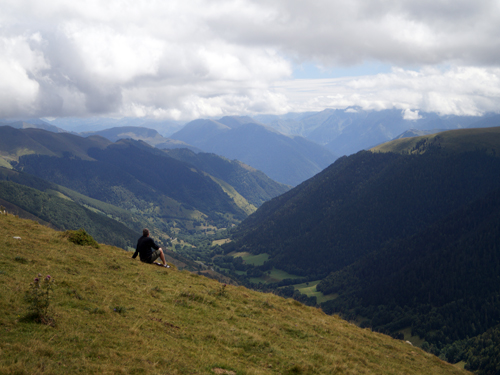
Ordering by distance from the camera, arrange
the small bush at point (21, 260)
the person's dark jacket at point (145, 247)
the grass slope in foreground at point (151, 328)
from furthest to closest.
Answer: the person's dark jacket at point (145, 247), the small bush at point (21, 260), the grass slope in foreground at point (151, 328)

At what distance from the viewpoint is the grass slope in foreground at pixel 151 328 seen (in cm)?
1384

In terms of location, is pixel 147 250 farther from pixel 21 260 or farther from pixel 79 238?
pixel 21 260

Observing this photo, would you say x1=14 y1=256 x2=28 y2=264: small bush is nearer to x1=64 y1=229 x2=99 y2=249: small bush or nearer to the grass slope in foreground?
the grass slope in foreground

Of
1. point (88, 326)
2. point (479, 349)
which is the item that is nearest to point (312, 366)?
point (88, 326)

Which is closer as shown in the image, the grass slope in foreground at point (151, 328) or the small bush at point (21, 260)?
the grass slope in foreground at point (151, 328)

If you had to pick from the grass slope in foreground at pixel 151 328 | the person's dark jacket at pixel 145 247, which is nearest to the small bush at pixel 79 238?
the grass slope in foreground at pixel 151 328

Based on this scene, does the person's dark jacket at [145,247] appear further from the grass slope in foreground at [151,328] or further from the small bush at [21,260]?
the small bush at [21,260]

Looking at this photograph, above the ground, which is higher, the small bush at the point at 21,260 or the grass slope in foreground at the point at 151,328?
the small bush at the point at 21,260

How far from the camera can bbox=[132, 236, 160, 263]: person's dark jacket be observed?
102 feet

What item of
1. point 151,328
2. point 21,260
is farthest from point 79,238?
point 151,328

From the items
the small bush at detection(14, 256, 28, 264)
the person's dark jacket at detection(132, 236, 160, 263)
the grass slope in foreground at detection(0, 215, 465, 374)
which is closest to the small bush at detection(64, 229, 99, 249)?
the grass slope in foreground at detection(0, 215, 465, 374)

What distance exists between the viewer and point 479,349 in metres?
152

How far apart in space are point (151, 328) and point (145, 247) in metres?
14.8

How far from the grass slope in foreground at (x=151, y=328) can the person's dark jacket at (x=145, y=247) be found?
113cm
